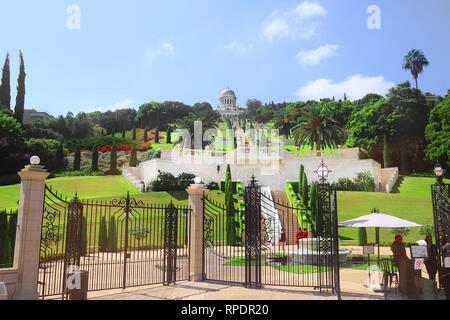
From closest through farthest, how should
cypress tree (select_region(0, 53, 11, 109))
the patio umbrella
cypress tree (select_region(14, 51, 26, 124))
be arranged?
the patio umbrella, cypress tree (select_region(0, 53, 11, 109)), cypress tree (select_region(14, 51, 26, 124))

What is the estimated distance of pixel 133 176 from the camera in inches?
1609

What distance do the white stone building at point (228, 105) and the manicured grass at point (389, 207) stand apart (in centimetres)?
9570

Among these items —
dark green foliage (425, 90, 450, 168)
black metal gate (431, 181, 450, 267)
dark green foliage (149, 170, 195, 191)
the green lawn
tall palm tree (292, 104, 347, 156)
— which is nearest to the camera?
black metal gate (431, 181, 450, 267)

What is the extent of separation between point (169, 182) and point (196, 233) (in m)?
25.2

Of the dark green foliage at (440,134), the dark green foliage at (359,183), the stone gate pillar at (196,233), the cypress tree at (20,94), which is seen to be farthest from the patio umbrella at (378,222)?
the cypress tree at (20,94)

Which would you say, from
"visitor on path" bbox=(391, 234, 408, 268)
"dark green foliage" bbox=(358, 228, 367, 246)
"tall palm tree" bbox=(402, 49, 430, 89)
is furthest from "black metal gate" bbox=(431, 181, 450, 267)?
"tall palm tree" bbox=(402, 49, 430, 89)

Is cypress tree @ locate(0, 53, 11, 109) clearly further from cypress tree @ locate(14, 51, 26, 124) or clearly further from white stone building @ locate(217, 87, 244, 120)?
white stone building @ locate(217, 87, 244, 120)

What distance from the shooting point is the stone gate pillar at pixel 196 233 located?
11.7 m

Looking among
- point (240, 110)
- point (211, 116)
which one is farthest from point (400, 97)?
point (240, 110)

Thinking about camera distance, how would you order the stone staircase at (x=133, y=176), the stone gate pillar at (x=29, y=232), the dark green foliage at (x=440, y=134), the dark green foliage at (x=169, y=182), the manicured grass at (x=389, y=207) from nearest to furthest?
the stone gate pillar at (x=29, y=232)
the manicured grass at (x=389, y=207)
the dark green foliage at (x=169, y=182)
the stone staircase at (x=133, y=176)
the dark green foliage at (x=440, y=134)

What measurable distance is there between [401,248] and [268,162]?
31.9 m

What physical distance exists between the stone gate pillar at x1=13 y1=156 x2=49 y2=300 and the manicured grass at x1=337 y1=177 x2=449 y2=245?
69.2ft

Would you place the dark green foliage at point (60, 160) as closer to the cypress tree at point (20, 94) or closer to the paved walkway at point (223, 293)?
the cypress tree at point (20, 94)

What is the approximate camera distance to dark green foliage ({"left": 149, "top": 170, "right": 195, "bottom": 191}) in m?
36.4
